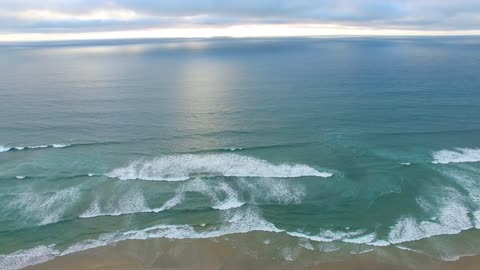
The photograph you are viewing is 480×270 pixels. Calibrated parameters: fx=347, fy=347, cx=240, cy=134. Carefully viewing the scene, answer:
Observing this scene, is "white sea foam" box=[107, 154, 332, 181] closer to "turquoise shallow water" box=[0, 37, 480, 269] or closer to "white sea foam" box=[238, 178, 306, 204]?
"turquoise shallow water" box=[0, 37, 480, 269]

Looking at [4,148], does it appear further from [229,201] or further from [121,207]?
[229,201]

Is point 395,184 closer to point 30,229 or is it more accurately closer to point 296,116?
point 296,116

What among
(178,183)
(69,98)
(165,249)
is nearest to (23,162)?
(178,183)

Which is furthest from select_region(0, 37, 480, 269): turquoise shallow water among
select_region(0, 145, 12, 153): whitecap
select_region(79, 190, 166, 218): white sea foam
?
select_region(0, 145, 12, 153): whitecap

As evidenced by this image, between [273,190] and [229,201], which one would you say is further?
[273,190]

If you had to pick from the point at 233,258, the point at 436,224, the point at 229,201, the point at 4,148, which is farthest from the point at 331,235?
the point at 4,148

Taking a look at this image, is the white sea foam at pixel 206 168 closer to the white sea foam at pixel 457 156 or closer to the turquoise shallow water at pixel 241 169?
the turquoise shallow water at pixel 241 169
